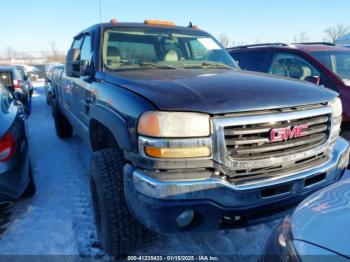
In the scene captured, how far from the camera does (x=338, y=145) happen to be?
8.89 feet

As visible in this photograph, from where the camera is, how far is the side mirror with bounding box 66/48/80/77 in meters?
3.24

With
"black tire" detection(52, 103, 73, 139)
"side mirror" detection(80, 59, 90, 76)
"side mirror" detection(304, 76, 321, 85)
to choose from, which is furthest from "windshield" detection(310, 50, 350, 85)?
"black tire" detection(52, 103, 73, 139)

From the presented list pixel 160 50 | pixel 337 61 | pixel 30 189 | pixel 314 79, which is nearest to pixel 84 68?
pixel 160 50

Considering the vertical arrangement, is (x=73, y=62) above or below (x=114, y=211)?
above

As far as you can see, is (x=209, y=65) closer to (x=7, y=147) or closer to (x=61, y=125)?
(x=7, y=147)

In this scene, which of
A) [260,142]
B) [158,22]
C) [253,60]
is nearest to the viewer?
[260,142]

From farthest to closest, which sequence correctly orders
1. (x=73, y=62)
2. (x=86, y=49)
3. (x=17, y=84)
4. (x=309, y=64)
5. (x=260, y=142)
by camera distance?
1. (x=17, y=84)
2. (x=309, y=64)
3. (x=86, y=49)
4. (x=73, y=62)
5. (x=260, y=142)

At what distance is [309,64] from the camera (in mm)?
4941

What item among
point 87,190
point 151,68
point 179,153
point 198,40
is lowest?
point 87,190

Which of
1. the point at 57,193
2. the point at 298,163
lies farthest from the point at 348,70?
the point at 57,193

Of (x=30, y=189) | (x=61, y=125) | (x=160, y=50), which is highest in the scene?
(x=160, y=50)

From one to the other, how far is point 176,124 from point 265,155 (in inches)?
26.5

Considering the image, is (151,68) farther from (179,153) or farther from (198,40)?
(179,153)

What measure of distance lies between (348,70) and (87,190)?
174 inches
